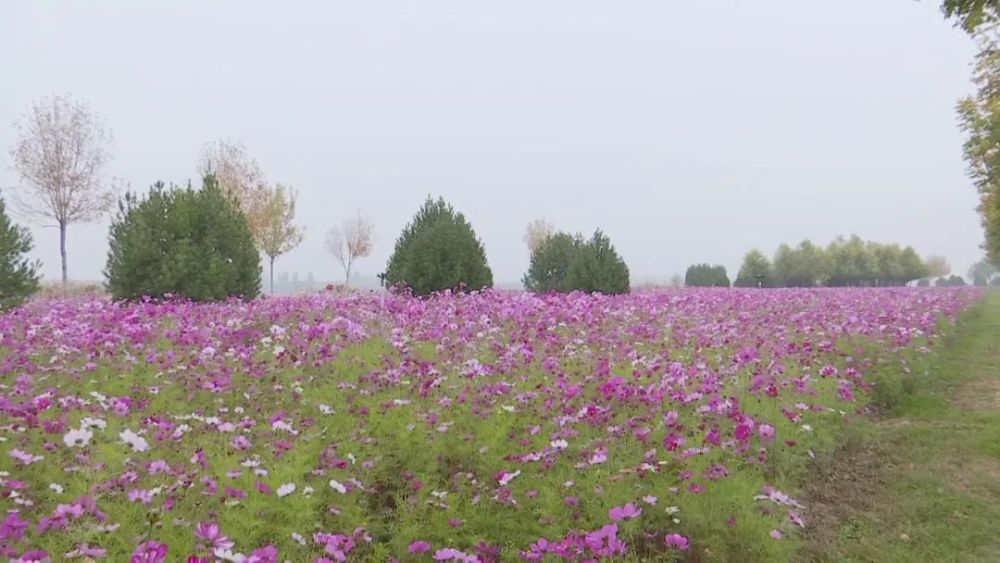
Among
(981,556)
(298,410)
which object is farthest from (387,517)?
(981,556)

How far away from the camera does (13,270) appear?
39.4 ft

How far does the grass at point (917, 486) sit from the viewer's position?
525 cm

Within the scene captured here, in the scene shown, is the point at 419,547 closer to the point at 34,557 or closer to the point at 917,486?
the point at 34,557

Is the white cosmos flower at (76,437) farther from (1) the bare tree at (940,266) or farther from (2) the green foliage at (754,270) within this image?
(1) the bare tree at (940,266)

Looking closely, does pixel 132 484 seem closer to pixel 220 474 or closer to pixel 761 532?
pixel 220 474

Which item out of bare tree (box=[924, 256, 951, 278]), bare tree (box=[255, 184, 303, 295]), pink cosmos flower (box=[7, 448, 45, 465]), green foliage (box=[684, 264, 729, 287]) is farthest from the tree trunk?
bare tree (box=[924, 256, 951, 278])

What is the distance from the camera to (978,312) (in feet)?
86.9

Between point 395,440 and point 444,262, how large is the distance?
31.1 ft

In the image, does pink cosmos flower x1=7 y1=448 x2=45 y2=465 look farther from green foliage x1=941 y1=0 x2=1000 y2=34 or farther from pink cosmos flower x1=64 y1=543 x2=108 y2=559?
green foliage x1=941 y1=0 x2=1000 y2=34

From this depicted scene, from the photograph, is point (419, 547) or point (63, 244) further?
point (63, 244)

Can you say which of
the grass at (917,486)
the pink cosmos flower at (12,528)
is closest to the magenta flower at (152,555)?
the pink cosmos flower at (12,528)

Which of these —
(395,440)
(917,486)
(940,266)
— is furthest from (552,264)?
(940,266)

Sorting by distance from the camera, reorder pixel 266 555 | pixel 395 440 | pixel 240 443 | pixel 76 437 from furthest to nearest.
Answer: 1. pixel 395 440
2. pixel 240 443
3. pixel 76 437
4. pixel 266 555

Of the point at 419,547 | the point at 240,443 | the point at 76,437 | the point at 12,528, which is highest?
the point at 76,437
